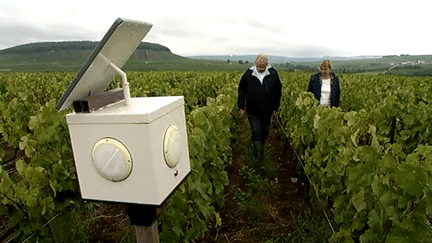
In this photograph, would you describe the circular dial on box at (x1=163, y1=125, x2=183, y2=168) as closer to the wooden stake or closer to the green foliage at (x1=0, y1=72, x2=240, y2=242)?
the wooden stake

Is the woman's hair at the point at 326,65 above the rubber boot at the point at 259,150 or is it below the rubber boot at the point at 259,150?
above

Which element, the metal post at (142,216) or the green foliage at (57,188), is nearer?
the metal post at (142,216)

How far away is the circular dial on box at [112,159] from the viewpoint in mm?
1323

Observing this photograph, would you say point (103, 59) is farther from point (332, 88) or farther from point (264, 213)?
point (332, 88)

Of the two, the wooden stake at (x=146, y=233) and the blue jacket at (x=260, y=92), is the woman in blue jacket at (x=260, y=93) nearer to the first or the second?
the blue jacket at (x=260, y=92)

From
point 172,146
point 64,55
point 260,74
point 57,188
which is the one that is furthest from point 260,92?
point 64,55

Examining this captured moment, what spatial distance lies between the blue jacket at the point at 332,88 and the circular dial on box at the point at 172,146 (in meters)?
3.81

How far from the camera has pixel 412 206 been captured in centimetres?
186

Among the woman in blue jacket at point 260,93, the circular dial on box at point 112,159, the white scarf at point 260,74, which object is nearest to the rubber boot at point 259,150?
the woman in blue jacket at point 260,93

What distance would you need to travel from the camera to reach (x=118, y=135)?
1.32m

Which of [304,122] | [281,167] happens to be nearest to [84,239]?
[304,122]

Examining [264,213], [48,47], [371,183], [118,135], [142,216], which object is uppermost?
[48,47]

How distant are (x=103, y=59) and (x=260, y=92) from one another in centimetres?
345

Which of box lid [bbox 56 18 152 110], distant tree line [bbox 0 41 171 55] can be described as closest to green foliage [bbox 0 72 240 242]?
box lid [bbox 56 18 152 110]
